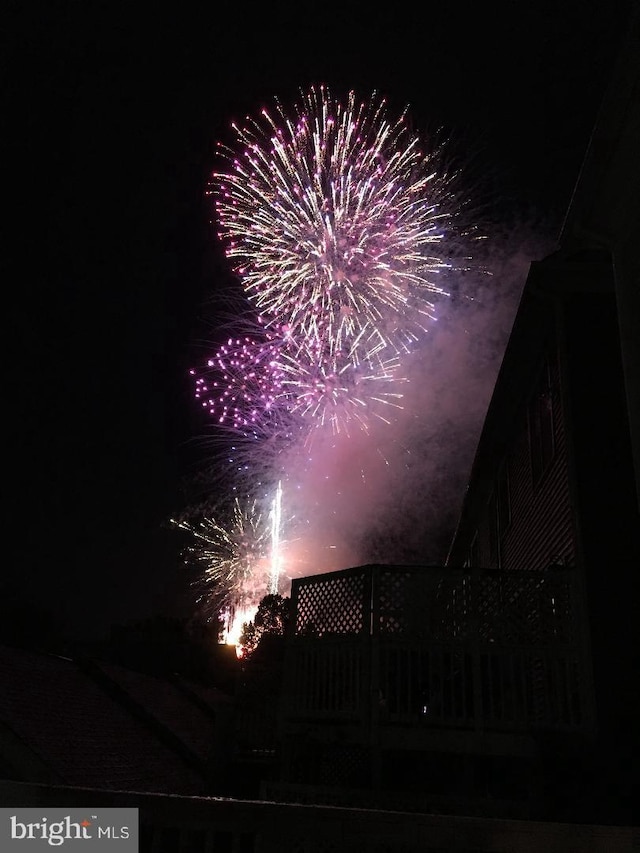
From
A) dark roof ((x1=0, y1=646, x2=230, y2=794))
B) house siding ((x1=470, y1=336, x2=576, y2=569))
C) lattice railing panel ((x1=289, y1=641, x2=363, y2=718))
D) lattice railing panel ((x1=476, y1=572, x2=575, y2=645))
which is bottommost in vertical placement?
dark roof ((x1=0, y1=646, x2=230, y2=794))

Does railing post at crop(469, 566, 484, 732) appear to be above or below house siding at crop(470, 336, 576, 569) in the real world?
below

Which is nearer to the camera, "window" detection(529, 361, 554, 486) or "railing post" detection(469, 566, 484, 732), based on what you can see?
"railing post" detection(469, 566, 484, 732)

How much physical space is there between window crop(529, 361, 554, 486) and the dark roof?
867 centimetres

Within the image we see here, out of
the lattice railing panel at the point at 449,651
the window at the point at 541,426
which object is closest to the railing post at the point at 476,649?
the lattice railing panel at the point at 449,651

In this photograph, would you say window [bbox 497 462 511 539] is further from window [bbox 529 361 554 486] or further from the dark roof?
the dark roof

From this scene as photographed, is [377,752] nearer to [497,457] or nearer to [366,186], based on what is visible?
[497,457]

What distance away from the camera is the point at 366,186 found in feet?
52.4

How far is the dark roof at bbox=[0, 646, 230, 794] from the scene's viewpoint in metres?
11.5

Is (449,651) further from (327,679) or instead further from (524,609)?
(327,679)

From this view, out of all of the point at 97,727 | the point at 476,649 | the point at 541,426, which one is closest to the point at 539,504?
the point at 541,426

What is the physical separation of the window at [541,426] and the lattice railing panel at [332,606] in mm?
3551

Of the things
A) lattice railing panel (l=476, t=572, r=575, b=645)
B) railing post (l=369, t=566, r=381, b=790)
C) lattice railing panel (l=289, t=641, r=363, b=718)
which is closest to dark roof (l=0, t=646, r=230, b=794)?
lattice railing panel (l=289, t=641, r=363, b=718)

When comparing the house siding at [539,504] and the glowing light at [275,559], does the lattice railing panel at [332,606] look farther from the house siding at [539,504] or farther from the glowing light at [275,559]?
the glowing light at [275,559]

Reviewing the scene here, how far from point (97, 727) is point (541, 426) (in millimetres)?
10178
